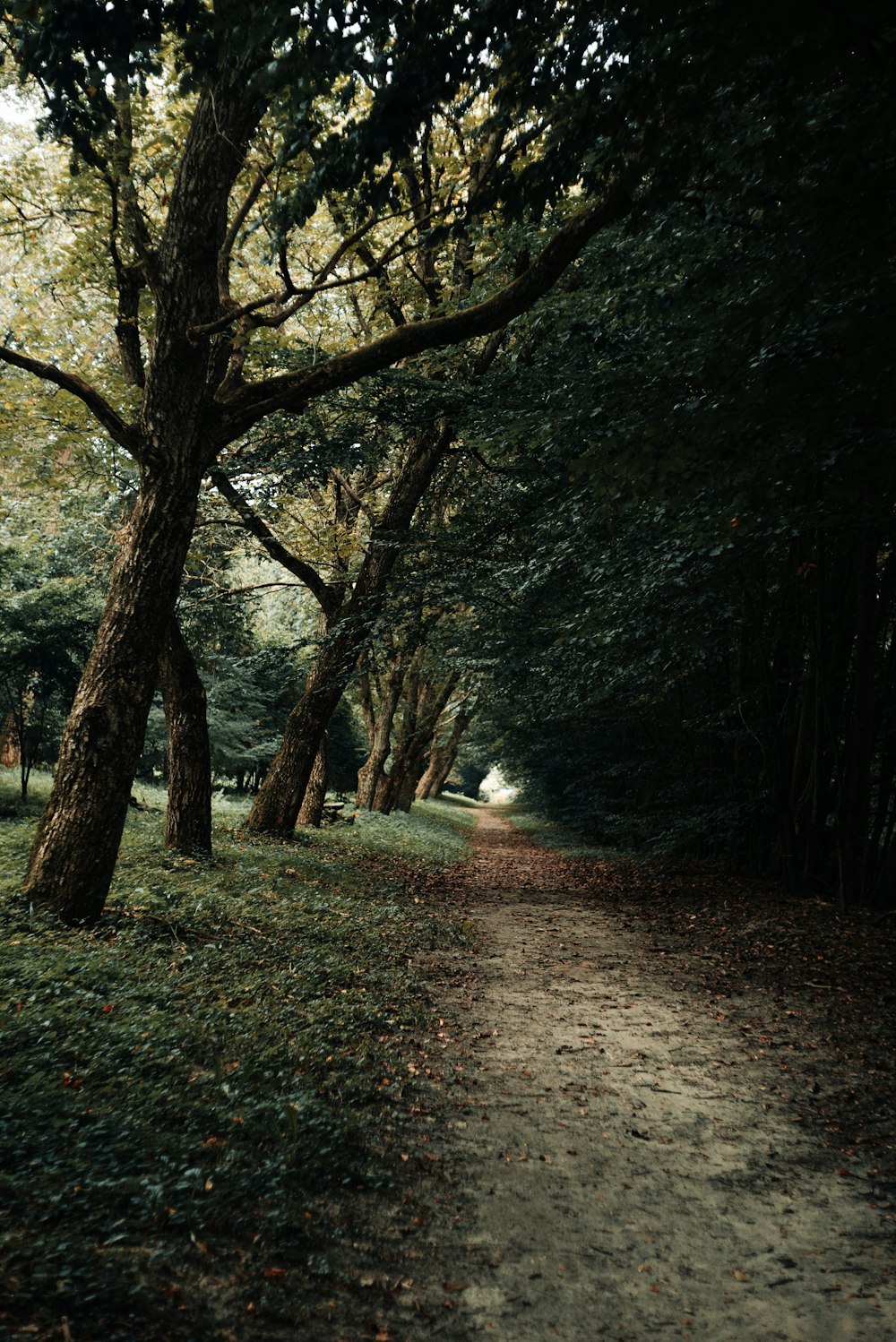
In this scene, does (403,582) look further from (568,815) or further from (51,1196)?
(568,815)

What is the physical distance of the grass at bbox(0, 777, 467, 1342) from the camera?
2344 mm

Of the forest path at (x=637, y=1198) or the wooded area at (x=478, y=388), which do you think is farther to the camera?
the wooded area at (x=478, y=388)

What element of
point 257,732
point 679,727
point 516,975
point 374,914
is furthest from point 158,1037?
point 257,732

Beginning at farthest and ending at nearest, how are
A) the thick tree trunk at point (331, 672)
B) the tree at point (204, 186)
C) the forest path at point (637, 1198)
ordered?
the thick tree trunk at point (331, 672), the tree at point (204, 186), the forest path at point (637, 1198)

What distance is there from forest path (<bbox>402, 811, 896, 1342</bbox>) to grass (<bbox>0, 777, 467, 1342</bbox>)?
1.83 ft

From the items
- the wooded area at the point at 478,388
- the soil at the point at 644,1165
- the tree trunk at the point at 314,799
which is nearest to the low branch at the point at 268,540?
the wooded area at the point at 478,388

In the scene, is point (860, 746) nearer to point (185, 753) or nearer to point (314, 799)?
point (185, 753)

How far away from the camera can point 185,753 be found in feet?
30.9

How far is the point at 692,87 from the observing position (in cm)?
425

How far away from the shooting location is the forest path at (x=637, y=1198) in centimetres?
253

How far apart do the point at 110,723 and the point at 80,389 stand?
2626mm

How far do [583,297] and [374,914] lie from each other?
7520 millimetres

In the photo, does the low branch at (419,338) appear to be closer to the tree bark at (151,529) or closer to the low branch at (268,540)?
the tree bark at (151,529)

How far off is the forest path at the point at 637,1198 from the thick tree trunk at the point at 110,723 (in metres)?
3.20
